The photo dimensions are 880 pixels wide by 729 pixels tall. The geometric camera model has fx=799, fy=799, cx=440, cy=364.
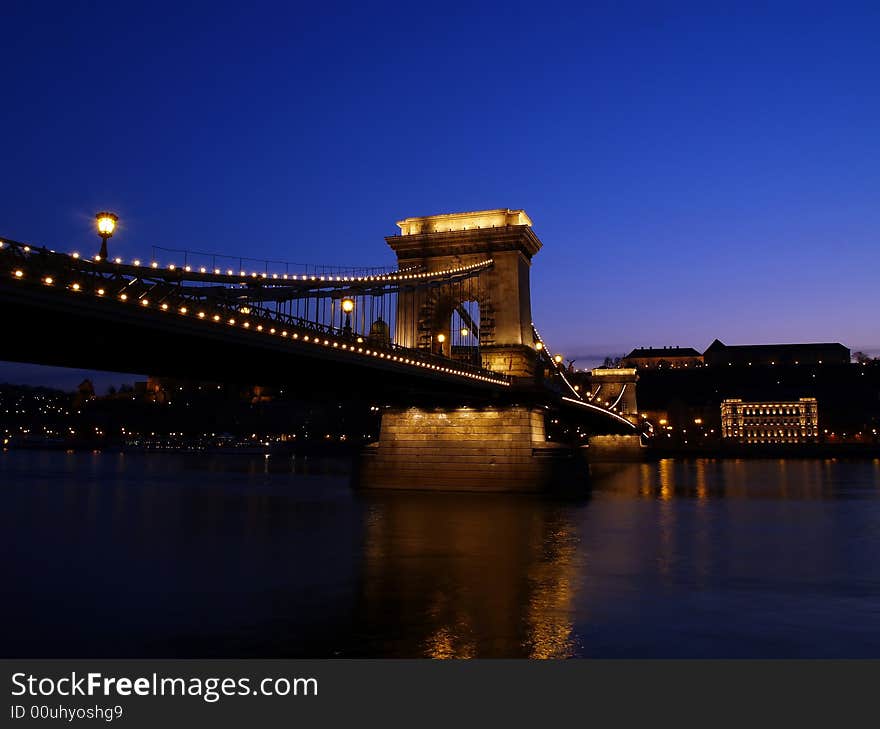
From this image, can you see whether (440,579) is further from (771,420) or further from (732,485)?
(771,420)

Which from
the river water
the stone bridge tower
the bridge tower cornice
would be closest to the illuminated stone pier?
the river water

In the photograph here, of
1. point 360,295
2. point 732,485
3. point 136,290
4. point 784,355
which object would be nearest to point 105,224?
point 136,290

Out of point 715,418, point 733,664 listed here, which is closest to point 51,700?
point 733,664

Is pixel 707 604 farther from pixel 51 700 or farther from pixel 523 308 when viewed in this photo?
pixel 523 308

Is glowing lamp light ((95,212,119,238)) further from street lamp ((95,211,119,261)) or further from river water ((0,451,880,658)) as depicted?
river water ((0,451,880,658))

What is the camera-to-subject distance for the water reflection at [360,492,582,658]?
43.3 ft

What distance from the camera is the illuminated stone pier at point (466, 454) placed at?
44312 mm

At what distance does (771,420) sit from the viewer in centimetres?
14850

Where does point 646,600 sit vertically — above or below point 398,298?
below

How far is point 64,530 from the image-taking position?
2978 cm

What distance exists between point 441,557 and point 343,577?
3.89 meters

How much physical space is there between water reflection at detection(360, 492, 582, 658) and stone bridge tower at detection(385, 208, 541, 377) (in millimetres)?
18929

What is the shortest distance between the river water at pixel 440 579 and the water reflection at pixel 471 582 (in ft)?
0.24

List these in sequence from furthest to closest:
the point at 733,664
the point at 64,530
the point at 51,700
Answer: the point at 64,530 < the point at 733,664 < the point at 51,700
